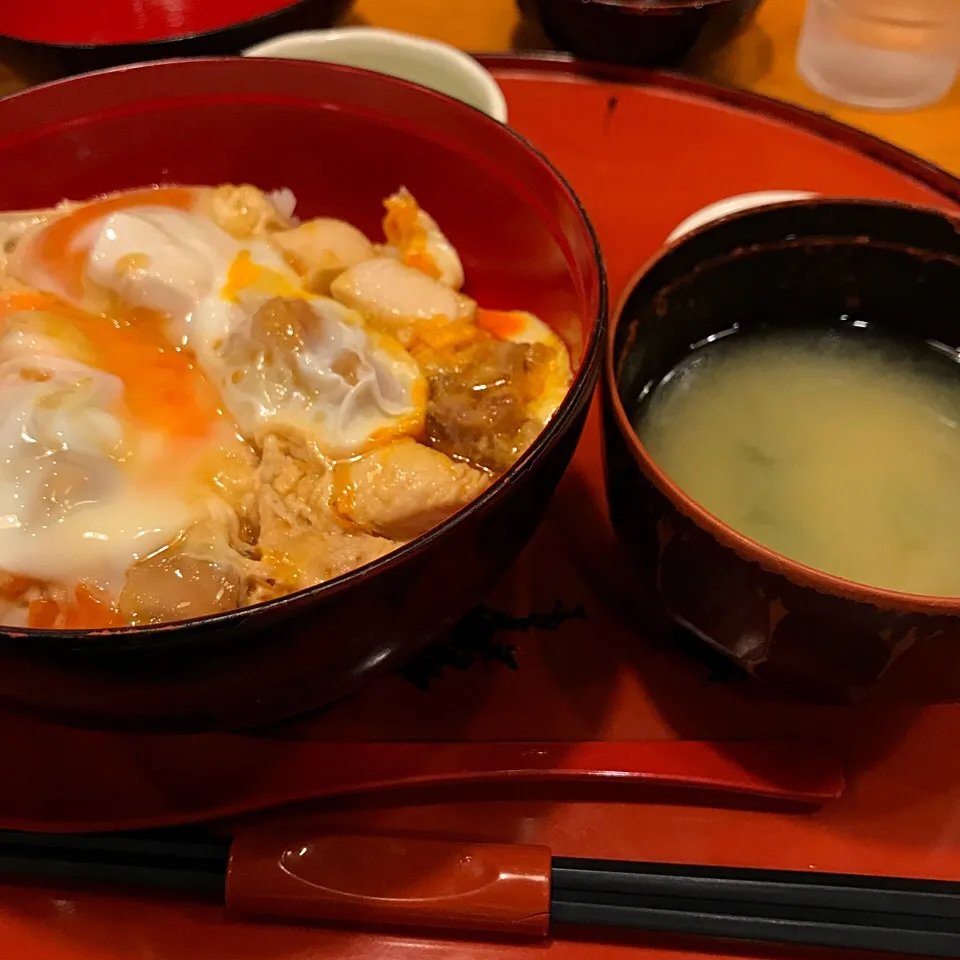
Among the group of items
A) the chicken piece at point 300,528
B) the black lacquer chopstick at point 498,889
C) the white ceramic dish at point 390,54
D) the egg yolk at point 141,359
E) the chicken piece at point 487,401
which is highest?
the white ceramic dish at point 390,54

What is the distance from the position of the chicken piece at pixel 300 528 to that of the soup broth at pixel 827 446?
0.37 metres

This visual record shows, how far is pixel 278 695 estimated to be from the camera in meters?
0.73

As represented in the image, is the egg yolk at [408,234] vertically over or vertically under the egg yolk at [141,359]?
over

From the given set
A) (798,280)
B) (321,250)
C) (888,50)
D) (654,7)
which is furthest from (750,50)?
(321,250)

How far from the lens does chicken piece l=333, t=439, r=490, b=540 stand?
0.88 meters

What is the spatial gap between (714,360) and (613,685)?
43cm

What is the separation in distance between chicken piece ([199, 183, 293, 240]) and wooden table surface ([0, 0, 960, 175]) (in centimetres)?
66

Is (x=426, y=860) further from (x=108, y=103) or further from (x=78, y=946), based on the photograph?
(x=108, y=103)

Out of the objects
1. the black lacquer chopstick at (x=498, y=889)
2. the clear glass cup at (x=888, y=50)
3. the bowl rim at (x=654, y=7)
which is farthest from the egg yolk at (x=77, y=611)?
the clear glass cup at (x=888, y=50)

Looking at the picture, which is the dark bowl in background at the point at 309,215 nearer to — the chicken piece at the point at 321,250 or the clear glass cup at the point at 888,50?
the chicken piece at the point at 321,250

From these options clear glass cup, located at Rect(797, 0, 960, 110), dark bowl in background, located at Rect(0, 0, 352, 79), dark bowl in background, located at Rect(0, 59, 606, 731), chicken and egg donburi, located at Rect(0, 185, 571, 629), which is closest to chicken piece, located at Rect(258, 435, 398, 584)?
chicken and egg donburi, located at Rect(0, 185, 571, 629)

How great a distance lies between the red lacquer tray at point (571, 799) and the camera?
79 cm

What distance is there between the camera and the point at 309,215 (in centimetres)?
125

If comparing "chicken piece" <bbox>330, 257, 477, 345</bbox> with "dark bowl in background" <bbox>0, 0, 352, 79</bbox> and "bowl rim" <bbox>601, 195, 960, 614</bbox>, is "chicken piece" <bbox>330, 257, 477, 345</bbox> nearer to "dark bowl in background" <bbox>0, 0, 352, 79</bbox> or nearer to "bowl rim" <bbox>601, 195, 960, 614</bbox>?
"bowl rim" <bbox>601, 195, 960, 614</bbox>
